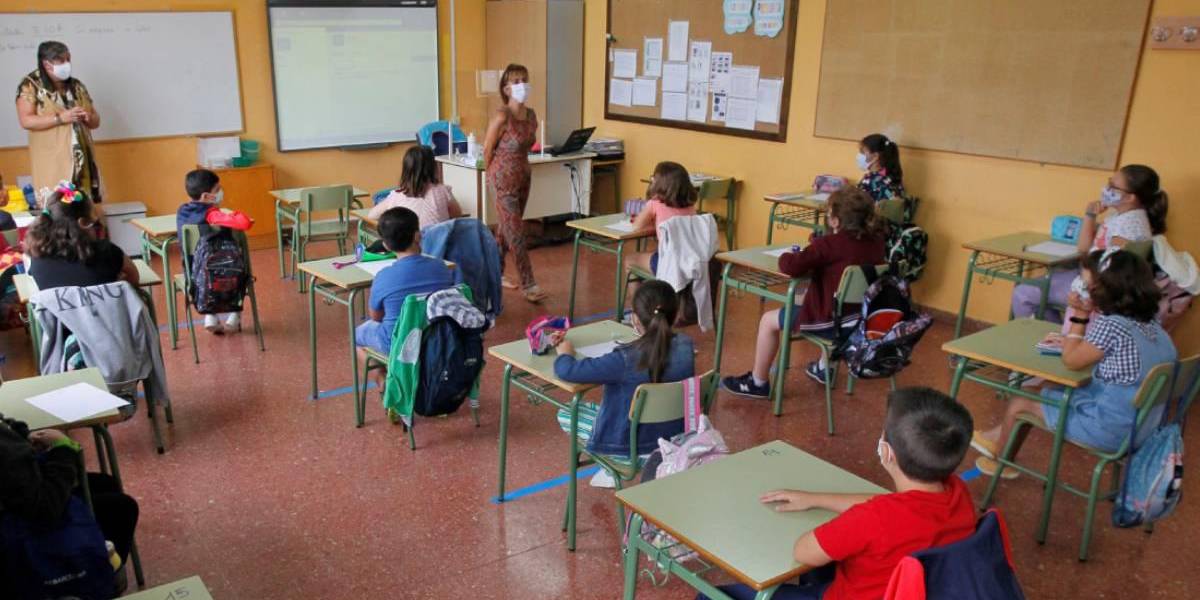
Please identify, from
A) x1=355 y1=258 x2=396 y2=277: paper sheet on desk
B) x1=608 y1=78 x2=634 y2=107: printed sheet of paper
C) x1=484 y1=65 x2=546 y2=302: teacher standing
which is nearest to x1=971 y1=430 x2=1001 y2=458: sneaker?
x1=355 y1=258 x2=396 y2=277: paper sheet on desk

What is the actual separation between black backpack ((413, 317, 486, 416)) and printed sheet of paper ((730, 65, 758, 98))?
3917 mm

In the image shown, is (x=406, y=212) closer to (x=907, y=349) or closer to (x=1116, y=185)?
(x=907, y=349)

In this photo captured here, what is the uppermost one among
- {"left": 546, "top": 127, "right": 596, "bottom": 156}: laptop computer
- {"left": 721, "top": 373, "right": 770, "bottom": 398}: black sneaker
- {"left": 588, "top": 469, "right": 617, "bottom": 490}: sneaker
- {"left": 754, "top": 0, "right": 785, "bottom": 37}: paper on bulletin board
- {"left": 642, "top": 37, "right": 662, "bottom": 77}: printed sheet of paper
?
{"left": 754, "top": 0, "right": 785, "bottom": 37}: paper on bulletin board

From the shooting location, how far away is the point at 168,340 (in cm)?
521

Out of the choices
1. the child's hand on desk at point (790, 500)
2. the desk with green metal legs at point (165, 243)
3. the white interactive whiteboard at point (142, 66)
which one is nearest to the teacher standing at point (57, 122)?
the white interactive whiteboard at point (142, 66)

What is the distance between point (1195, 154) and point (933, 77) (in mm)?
1570

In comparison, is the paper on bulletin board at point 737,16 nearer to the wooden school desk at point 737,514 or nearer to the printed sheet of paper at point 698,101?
the printed sheet of paper at point 698,101

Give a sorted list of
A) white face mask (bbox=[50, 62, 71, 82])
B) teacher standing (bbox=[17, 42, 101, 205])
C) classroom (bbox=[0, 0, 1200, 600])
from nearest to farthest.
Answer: classroom (bbox=[0, 0, 1200, 600]), white face mask (bbox=[50, 62, 71, 82]), teacher standing (bbox=[17, 42, 101, 205])

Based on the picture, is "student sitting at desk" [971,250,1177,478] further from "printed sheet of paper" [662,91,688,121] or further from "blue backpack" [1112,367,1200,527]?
"printed sheet of paper" [662,91,688,121]

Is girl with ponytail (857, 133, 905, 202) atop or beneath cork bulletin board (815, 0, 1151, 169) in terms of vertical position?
beneath

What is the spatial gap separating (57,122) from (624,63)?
14.5 feet

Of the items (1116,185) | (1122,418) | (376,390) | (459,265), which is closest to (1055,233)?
(1116,185)

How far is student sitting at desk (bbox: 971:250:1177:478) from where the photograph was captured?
3006 millimetres

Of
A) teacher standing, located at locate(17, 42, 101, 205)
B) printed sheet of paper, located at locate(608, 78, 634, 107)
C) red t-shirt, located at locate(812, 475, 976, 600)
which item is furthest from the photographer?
printed sheet of paper, located at locate(608, 78, 634, 107)
